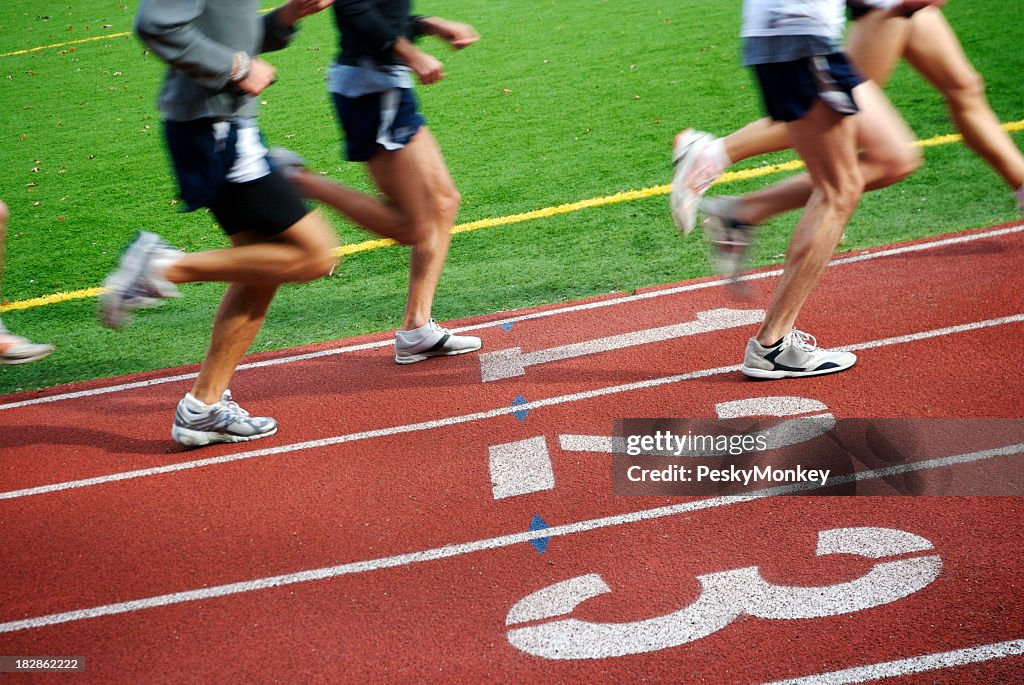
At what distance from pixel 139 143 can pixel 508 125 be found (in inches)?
158

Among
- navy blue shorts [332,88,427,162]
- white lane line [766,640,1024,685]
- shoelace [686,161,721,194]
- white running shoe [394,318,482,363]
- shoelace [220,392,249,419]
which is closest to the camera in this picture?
white lane line [766,640,1024,685]

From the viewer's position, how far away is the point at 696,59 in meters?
11.2

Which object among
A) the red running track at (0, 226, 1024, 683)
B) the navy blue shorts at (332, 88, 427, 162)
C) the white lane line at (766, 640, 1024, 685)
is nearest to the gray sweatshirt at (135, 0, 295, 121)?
the navy blue shorts at (332, 88, 427, 162)

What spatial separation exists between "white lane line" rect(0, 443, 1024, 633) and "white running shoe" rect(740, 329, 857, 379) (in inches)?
32.8

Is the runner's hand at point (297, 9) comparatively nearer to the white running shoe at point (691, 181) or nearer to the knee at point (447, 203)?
the knee at point (447, 203)

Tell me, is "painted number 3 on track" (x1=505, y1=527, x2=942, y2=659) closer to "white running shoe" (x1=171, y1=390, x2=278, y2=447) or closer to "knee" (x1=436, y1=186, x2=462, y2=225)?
"white running shoe" (x1=171, y1=390, x2=278, y2=447)

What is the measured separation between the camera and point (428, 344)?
16.8ft

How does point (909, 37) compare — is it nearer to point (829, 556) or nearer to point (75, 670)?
point (829, 556)

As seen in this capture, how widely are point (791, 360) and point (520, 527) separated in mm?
1543

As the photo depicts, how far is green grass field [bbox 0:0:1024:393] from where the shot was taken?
20.1ft

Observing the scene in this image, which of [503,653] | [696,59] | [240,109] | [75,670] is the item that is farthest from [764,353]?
[696,59]

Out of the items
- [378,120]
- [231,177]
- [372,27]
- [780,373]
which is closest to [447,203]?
[378,120]

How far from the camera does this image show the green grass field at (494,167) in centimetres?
614

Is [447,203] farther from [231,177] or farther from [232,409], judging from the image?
[232,409]
